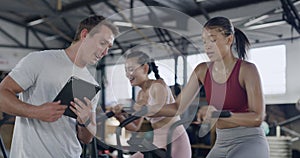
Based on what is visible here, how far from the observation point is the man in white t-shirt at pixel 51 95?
1499mm

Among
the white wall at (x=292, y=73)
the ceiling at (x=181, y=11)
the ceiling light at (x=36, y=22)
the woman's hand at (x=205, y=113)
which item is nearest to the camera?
the woman's hand at (x=205, y=113)

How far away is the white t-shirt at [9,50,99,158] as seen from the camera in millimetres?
1573

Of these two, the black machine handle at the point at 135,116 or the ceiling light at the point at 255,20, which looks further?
the ceiling light at the point at 255,20

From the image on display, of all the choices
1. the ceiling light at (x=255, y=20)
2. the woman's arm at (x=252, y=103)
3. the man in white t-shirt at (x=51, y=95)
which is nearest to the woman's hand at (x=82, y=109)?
the man in white t-shirt at (x=51, y=95)

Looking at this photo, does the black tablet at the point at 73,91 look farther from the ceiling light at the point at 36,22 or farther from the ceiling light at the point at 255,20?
the ceiling light at the point at 36,22

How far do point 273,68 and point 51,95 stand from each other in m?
6.56

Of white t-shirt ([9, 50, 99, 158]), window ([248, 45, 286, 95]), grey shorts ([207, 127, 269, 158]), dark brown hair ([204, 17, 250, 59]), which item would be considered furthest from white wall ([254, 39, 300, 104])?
white t-shirt ([9, 50, 99, 158])

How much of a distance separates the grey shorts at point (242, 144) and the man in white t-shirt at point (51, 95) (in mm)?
604

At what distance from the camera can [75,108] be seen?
1558 millimetres

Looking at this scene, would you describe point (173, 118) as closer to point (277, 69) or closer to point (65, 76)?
point (65, 76)

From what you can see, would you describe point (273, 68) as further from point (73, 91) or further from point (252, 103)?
point (73, 91)

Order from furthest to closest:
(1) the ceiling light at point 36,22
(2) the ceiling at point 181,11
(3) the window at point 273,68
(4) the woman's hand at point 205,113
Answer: (1) the ceiling light at point 36,22 → (3) the window at point 273,68 → (2) the ceiling at point 181,11 → (4) the woman's hand at point 205,113

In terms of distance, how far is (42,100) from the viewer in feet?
5.27

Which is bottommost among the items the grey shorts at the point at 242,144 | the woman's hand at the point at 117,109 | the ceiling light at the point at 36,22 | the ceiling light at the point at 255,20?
the grey shorts at the point at 242,144
